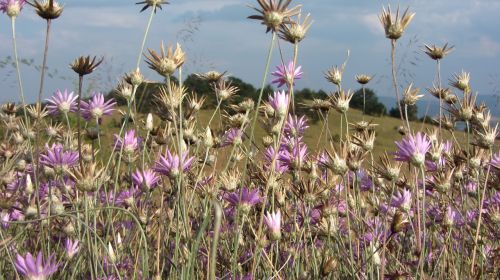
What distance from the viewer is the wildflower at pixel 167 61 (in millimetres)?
1756

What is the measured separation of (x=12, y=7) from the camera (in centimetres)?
244

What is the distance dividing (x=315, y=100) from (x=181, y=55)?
1433 mm

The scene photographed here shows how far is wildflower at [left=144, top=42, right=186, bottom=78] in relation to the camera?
176 centimetres

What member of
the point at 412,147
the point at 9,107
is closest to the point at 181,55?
the point at 412,147

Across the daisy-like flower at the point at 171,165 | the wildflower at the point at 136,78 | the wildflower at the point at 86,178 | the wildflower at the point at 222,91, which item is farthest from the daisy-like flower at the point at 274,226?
the wildflower at the point at 222,91

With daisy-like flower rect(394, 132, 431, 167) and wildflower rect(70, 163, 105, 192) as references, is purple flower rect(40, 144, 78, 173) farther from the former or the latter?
daisy-like flower rect(394, 132, 431, 167)

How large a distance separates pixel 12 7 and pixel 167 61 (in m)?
0.94

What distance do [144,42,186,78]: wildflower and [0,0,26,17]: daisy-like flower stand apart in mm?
882

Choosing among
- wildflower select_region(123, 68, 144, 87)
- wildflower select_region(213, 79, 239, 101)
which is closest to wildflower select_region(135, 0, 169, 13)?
wildflower select_region(123, 68, 144, 87)

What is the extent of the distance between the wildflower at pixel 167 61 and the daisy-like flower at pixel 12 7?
2.89 ft

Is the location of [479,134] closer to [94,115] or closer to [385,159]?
[385,159]

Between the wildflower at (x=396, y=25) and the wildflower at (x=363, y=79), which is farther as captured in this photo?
the wildflower at (x=363, y=79)

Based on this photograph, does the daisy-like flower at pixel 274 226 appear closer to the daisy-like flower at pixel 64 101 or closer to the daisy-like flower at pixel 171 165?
the daisy-like flower at pixel 171 165

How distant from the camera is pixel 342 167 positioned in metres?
2.12
